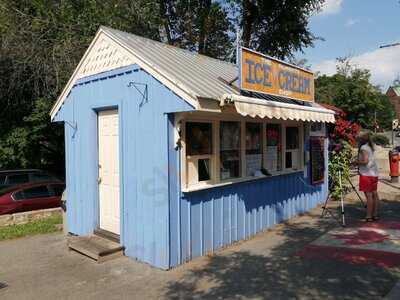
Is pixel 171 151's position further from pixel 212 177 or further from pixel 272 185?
pixel 272 185

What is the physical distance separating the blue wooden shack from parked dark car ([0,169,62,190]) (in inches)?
129

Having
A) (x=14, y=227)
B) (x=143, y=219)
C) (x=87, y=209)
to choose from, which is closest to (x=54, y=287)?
(x=143, y=219)

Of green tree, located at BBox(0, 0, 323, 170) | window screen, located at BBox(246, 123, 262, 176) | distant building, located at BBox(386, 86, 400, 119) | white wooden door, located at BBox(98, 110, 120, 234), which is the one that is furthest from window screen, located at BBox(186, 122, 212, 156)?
distant building, located at BBox(386, 86, 400, 119)

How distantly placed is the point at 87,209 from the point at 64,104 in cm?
222

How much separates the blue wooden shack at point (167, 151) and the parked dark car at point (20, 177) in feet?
10.7

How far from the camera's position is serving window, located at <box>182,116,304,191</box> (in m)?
6.49

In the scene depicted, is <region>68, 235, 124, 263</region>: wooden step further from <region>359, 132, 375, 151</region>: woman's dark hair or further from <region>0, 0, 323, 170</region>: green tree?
<region>0, 0, 323, 170</region>: green tree

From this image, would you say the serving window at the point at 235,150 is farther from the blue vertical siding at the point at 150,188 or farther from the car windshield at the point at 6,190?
the car windshield at the point at 6,190

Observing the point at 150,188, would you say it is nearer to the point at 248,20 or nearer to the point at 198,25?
the point at 198,25

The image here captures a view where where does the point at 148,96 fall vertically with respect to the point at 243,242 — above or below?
above

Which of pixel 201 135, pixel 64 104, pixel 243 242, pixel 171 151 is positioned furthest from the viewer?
pixel 64 104

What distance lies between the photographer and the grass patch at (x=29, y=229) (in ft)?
28.8

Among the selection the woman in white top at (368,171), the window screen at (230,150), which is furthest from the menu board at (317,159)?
the window screen at (230,150)

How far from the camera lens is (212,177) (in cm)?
682
